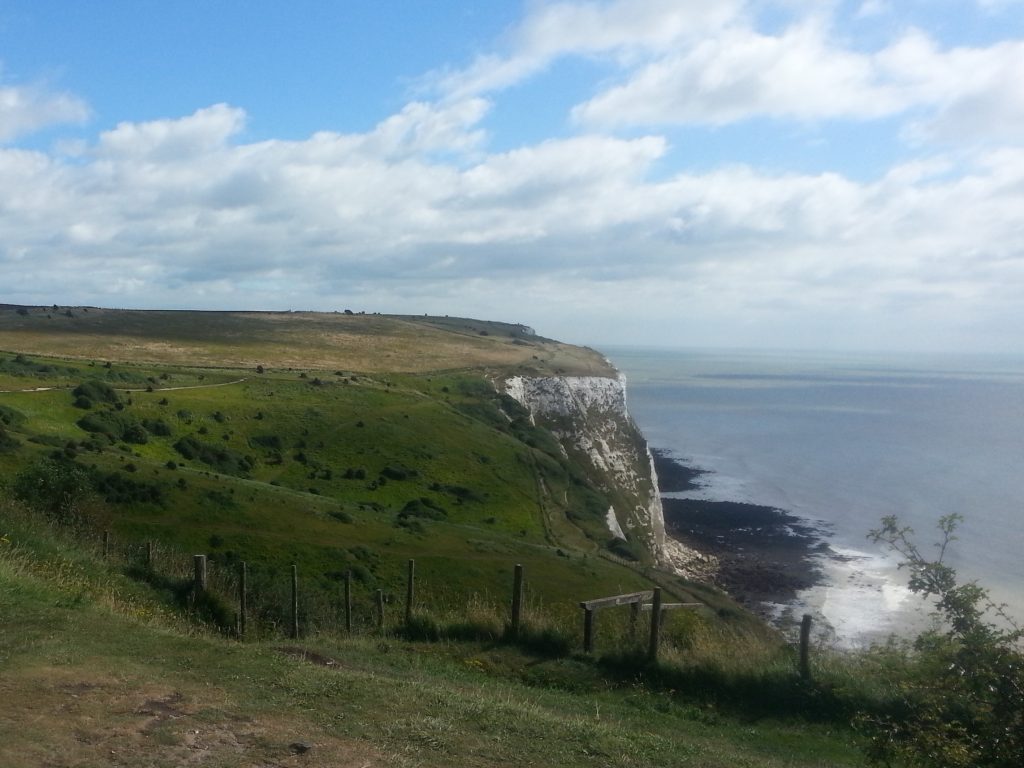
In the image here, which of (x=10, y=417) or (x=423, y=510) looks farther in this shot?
(x=423, y=510)

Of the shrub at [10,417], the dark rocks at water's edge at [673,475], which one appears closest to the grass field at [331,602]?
the shrub at [10,417]

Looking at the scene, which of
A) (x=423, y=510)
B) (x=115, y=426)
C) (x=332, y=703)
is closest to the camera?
(x=332, y=703)

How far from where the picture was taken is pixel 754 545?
7162cm

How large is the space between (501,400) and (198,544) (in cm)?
5490

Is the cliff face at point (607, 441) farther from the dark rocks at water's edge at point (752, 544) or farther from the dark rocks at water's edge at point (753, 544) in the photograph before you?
the dark rocks at water's edge at point (752, 544)

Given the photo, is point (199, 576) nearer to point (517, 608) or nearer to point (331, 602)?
Answer: point (517, 608)

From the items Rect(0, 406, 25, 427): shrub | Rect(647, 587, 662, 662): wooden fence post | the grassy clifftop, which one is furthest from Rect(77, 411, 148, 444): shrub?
Rect(647, 587, 662, 662): wooden fence post

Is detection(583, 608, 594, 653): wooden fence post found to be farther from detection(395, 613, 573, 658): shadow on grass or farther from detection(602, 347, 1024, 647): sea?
detection(602, 347, 1024, 647): sea

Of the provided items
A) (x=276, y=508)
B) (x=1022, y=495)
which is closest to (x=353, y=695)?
(x=276, y=508)

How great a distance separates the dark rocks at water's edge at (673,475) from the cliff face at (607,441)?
8.77m

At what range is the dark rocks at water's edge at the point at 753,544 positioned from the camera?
59625mm

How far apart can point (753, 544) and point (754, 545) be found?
0.31m

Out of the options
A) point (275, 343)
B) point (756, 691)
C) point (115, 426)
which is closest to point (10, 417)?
point (115, 426)

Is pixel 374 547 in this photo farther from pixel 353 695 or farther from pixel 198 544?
pixel 353 695
